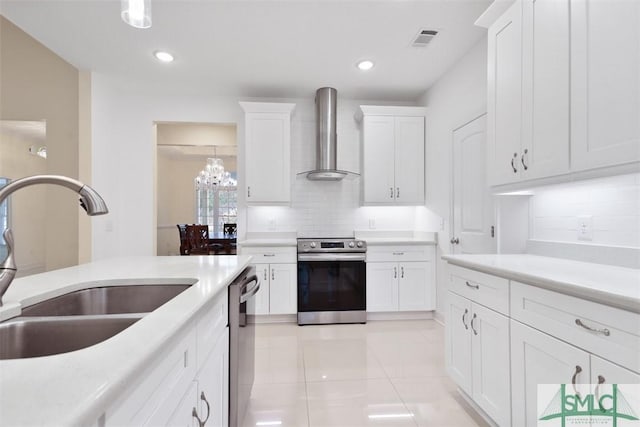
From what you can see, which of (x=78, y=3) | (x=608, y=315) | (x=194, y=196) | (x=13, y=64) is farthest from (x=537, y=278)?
(x=194, y=196)

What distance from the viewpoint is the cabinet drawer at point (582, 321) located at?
3.12ft

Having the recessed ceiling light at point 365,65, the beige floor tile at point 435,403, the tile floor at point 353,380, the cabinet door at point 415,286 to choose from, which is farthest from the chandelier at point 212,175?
the beige floor tile at point 435,403

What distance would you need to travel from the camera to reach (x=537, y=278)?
1.30 metres

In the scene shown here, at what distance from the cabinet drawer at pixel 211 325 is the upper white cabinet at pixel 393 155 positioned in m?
2.70

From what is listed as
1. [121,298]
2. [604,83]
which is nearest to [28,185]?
[121,298]

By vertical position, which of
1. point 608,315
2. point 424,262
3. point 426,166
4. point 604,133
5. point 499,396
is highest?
point 426,166

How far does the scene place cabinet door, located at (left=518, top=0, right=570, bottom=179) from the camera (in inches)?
58.9

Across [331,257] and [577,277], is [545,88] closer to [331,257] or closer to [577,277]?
[577,277]

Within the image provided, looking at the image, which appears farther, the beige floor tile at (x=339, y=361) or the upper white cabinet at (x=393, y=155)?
the upper white cabinet at (x=393, y=155)

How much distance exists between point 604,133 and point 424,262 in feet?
8.10

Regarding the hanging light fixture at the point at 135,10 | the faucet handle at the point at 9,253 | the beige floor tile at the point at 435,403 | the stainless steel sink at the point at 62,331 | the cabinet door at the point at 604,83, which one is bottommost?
the beige floor tile at the point at 435,403

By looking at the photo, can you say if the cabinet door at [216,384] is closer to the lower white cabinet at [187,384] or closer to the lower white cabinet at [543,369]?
the lower white cabinet at [187,384]

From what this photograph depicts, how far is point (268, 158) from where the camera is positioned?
370cm

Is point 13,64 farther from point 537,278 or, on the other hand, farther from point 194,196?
point 537,278
